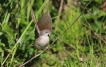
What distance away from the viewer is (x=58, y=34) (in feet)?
15.2

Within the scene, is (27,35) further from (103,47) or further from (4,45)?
(103,47)

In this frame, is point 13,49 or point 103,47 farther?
point 103,47

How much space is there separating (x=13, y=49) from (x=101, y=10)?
1481 millimetres

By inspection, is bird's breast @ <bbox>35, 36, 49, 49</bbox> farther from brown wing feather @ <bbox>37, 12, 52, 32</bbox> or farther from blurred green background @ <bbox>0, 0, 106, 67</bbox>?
blurred green background @ <bbox>0, 0, 106, 67</bbox>

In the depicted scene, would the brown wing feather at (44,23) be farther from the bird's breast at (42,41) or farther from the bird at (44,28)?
the bird's breast at (42,41)

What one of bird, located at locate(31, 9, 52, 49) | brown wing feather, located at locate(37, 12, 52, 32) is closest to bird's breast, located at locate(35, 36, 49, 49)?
bird, located at locate(31, 9, 52, 49)

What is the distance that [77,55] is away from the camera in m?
4.06

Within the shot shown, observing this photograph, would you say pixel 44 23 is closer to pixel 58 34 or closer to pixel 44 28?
pixel 44 28

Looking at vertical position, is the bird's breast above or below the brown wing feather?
below

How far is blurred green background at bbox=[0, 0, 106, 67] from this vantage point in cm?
390

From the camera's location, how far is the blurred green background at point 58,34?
12.8ft

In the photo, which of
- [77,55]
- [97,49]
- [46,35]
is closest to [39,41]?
[46,35]

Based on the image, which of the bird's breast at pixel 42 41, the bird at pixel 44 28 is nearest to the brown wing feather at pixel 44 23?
the bird at pixel 44 28

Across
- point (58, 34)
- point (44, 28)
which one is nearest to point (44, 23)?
point (44, 28)
